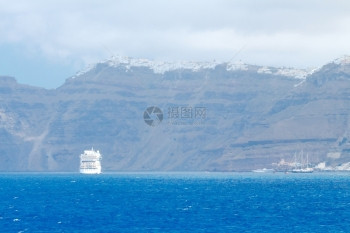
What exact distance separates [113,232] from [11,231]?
16732 millimetres

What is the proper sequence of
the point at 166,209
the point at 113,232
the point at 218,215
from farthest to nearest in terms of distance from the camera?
the point at 166,209
the point at 218,215
the point at 113,232

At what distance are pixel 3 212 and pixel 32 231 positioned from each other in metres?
38.9

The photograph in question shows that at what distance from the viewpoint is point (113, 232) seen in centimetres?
14512

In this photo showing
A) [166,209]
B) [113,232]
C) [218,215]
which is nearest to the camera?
[113,232]

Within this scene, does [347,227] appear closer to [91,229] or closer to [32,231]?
[91,229]

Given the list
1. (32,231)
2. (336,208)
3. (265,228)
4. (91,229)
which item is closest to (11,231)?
(32,231)

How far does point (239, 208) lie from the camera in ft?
633

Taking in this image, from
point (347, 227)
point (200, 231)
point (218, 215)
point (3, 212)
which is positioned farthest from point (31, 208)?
point (347, 227)

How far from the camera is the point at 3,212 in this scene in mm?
183375

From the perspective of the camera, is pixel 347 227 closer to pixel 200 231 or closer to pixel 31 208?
pixel 200 231

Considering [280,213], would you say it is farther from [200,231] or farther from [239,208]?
[200,231]

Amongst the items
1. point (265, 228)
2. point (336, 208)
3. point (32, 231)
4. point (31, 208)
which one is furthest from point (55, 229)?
point (336, 208)

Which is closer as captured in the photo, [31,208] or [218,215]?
[218,215]

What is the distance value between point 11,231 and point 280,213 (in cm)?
5699
